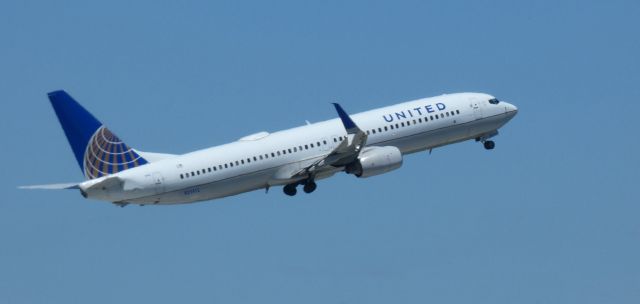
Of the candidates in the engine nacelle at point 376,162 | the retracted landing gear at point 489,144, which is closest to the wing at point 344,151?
the engine nacelle at point 376,162

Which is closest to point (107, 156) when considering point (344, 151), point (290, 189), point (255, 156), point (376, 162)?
point (255, 156)

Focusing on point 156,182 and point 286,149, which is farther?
point 286,149

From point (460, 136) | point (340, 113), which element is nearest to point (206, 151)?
point (340, 113)

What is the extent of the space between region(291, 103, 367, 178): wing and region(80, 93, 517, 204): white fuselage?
21.1 inches

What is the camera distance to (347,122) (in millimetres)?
79000

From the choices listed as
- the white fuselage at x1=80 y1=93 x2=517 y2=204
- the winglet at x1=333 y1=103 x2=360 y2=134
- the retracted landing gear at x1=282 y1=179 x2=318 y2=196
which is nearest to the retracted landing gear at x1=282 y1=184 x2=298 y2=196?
the retracted landing gear at x1=282 y1=179 x2=318 y2=196

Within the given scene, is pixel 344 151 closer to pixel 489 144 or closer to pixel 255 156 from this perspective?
pixel 255 156

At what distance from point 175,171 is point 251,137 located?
5.82 metres

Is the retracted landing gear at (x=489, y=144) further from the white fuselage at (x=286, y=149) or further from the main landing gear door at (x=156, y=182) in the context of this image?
the main landing gear door at (x=156, y=182)

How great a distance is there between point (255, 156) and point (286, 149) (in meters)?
2.27

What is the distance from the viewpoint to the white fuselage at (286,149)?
77.2 metres

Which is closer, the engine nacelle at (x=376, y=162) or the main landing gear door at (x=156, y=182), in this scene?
the main landing gear door at (x=156, y=182)

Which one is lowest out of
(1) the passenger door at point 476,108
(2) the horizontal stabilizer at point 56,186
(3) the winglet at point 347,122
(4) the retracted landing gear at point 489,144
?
(2) the horizontal stabilizer at point 56,186

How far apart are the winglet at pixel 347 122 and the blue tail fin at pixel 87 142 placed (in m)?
12.2
